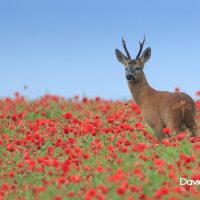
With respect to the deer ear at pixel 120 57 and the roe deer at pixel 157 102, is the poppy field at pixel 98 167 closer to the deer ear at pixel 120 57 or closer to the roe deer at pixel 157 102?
the roe deer at pixel 157 102

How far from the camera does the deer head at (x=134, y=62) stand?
13.5 metres

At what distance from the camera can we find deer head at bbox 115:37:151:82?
13484 millimetres

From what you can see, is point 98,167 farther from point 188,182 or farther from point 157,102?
point 157,102

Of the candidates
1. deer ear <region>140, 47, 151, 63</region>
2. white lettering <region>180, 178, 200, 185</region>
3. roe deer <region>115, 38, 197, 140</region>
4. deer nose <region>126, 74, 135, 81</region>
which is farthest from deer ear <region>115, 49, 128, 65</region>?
white lettering <region>180, 178, 200, 185</region>

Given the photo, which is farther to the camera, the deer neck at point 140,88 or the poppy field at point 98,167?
the deer neck at point 140,88

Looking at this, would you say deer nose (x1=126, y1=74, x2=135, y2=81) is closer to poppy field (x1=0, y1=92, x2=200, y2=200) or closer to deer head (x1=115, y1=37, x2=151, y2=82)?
deer head (x1=115, y1=37, x2=151, y2=82)

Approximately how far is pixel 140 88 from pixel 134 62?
0.64 meters

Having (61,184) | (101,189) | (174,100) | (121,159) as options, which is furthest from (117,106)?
(101,189)

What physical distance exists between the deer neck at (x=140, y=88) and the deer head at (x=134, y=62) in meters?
0.11

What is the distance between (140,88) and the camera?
45.5 feet

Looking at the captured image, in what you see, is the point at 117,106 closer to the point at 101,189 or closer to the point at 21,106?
the point at 21,106

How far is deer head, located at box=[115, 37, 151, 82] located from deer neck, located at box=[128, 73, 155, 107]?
0.37ft

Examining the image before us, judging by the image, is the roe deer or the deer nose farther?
the deer nose

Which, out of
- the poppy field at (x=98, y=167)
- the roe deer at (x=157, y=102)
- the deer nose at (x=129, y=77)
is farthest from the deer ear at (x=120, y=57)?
the poppy field at (x=98, y=167)
